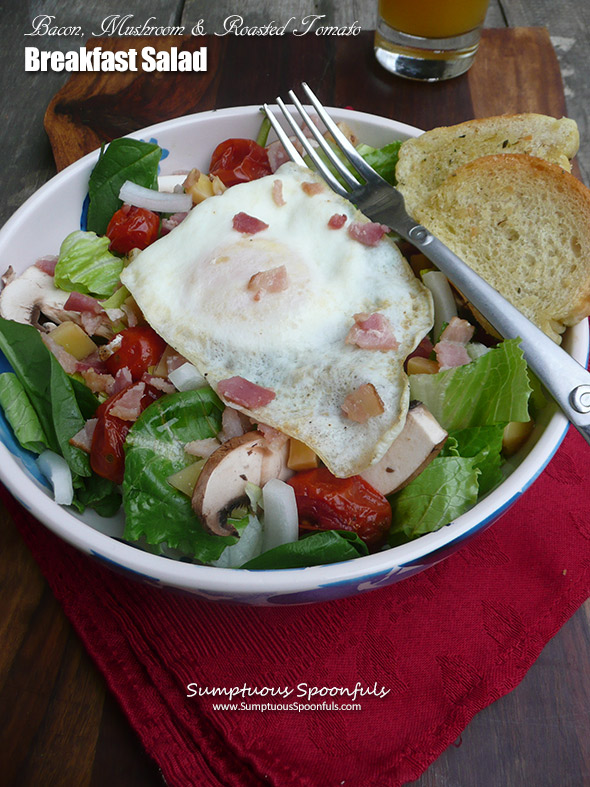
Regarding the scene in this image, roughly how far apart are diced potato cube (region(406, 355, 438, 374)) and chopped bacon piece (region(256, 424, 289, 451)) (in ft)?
1.74

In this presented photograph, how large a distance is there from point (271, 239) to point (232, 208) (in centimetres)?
24

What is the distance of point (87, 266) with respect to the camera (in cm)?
287

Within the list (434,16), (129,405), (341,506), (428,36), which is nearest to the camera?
(341,506)

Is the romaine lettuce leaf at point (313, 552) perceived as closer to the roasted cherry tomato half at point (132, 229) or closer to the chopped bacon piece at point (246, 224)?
the chopped bacon piece at point (246, 224)

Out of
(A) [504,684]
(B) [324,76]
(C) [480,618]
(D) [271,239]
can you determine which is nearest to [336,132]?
(D) [271,239]

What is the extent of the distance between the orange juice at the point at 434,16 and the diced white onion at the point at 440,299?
212cm

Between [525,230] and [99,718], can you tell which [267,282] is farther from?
[99,718]

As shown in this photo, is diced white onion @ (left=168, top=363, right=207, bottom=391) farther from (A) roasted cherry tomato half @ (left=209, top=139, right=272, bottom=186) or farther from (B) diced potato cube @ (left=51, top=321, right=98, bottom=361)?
(A) roasted cherry tomato half @ (left=209, top=139, right=272, bottom=186)

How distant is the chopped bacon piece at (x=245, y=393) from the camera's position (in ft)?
7.52

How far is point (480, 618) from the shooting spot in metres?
2.34

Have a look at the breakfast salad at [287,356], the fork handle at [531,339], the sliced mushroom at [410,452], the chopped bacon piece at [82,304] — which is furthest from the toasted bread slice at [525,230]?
the chopped bacon piece at [82,304]

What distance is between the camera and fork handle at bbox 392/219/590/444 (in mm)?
2119

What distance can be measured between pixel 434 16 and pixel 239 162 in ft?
5.41

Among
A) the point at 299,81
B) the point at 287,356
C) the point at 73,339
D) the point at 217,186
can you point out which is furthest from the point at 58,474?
the point at 299,81
